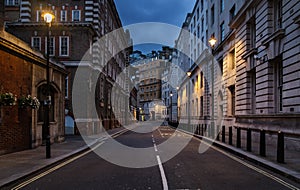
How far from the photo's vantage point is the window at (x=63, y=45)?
31.9m

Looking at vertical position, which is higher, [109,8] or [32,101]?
[109,8]

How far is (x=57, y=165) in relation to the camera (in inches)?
460

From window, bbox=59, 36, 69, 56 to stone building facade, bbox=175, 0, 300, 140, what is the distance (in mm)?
15020

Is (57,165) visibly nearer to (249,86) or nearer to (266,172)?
(266,172)

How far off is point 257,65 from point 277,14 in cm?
374

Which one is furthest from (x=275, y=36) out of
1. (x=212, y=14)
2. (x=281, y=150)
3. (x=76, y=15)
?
(x=212, y=14)

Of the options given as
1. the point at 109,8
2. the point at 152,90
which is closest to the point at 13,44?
the point at 109,8

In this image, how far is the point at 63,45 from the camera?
105ft

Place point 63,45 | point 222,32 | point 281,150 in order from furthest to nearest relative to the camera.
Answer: point 222,32, point 63,45, point 281,150

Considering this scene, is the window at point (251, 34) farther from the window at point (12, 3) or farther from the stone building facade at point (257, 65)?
the window at point (12, 3)

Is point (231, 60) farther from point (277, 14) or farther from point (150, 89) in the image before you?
point (150, 89)

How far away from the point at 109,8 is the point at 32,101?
31.9 meters

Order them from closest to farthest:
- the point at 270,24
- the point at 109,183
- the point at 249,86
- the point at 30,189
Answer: the point at 30,189
the point at 109,183
the point at 270,24
the point at 249,86

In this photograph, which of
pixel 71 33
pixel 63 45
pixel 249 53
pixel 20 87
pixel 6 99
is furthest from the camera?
→ pixel 63 45
